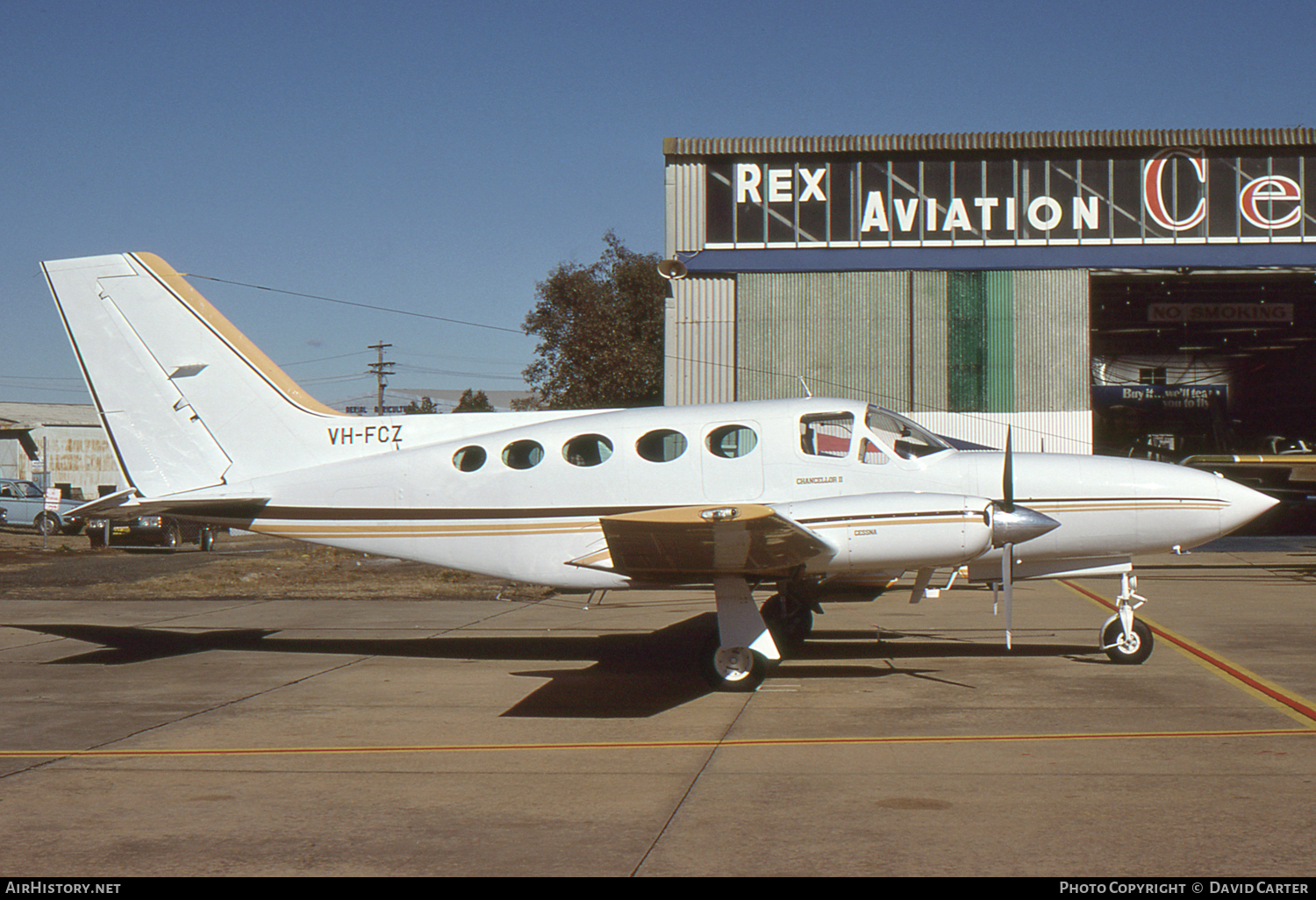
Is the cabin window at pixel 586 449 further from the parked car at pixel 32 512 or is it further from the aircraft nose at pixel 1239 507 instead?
the parked car at pixel 32 512

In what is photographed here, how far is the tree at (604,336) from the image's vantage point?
53.8 m

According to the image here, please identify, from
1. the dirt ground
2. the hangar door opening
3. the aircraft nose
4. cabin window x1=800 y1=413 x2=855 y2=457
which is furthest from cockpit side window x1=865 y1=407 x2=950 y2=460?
the hangar door opening

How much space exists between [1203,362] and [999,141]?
26.4 m

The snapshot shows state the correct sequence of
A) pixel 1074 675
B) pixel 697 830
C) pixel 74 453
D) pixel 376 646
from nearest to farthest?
pixel 697 830 → pixel 1074 675 → pixel 376 646 → pixel 74 453

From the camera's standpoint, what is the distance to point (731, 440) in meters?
10.9

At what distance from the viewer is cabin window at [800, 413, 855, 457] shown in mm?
10734

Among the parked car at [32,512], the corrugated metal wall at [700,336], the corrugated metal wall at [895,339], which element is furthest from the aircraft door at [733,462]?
the parked car at [32,512]

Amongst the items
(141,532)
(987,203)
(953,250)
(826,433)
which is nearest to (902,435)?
(826,433)

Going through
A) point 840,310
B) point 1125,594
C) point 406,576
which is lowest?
point 406,576

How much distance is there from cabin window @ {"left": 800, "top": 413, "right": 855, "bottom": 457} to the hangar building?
19.1 m

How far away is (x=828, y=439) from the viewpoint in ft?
35.4

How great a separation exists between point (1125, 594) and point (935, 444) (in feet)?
7.85
